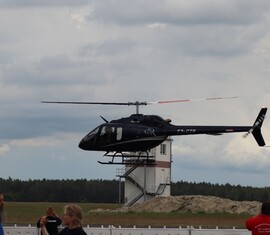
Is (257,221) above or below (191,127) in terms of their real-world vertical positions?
below

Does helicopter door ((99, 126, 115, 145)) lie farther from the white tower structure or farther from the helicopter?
the white tower structure

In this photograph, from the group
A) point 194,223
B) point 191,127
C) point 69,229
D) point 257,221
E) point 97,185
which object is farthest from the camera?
point 97,185

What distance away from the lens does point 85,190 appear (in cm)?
14012

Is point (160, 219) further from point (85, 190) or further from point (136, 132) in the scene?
point (85, 190)

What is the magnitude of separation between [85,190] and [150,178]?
211 ft

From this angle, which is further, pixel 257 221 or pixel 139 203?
pixel 139 203

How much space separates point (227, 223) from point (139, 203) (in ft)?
50.2

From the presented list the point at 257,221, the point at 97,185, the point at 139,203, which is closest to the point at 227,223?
the point at 139,203

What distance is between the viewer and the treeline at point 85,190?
12269 centimetres

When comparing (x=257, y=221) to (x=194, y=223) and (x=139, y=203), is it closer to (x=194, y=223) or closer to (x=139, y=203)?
(x=194, y=223)

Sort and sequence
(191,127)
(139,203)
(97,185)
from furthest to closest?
(97,185) → (139,203) → (191,127)

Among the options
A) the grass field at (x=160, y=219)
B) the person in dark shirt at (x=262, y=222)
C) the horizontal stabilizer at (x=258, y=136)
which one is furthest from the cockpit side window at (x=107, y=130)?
the person in dark shirt at (x=262, y=222)

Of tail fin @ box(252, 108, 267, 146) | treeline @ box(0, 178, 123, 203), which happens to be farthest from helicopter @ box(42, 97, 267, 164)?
treeline @ box(0, 178, 123, 203)

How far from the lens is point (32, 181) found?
146m
